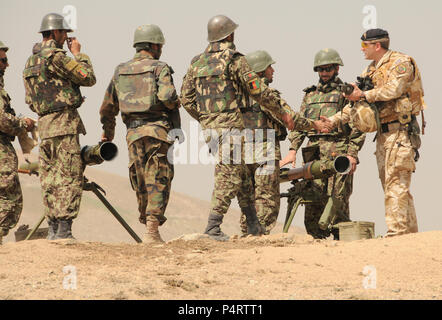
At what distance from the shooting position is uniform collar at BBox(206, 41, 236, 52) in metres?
8.13

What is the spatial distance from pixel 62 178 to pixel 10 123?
1121mm

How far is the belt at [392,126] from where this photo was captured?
7785 millimetres

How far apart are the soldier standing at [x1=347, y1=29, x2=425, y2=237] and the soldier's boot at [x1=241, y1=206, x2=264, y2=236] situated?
4.68 ft

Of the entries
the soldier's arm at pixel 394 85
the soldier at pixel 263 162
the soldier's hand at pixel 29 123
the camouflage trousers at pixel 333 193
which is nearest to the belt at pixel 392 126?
the soldier's arm at pixel 394 85

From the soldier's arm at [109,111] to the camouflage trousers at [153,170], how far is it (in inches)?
21.8

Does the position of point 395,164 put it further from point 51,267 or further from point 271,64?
point 51,267

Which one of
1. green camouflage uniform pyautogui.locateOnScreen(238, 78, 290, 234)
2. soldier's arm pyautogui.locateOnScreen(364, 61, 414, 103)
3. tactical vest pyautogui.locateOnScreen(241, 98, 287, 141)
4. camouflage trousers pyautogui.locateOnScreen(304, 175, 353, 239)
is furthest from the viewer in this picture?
camouflage trousers pyautogui.locateOnScreen(304, 175, 353, 239)

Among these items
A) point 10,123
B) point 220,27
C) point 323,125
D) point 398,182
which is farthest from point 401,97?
point 10,123

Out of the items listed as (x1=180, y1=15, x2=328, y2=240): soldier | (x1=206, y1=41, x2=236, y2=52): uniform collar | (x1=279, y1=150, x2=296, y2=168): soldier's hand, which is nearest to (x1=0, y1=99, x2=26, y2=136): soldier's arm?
(x1=180, y1=15, x2=328, y2=240): soldier

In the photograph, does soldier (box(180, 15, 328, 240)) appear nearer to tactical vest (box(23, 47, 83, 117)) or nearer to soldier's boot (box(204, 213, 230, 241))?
soldier's boot (box(204, 213, 230, 241))

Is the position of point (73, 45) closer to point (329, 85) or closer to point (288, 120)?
point (288, 120)

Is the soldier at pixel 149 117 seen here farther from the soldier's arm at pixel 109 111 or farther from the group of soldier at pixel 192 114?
the soldier's arm at pixel 109 111

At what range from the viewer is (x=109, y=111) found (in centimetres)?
856
